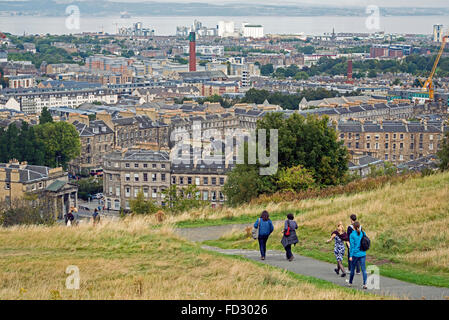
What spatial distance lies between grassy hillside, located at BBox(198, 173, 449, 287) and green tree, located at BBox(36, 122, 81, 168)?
957 inches

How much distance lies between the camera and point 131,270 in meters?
8.55

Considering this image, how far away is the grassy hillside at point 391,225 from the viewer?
8922 mm

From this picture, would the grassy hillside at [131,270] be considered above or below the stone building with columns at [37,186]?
above

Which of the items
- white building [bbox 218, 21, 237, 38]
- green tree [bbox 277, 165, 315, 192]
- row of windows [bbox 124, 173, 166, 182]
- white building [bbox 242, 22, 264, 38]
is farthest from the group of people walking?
white building [bbox 218, 21, 237, 38]

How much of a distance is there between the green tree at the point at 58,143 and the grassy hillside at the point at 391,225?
24.3 meters

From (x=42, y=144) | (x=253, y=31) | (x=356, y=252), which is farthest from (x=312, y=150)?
(x=253, y=31)

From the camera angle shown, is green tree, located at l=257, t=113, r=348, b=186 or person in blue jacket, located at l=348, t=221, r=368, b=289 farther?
green tree, located at l=257, t=113, r=348, b=186

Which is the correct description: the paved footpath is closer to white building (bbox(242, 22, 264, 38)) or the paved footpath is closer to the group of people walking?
the group of people walking

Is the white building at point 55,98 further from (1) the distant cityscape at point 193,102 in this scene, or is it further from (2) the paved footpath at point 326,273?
(2) the paved footpath at point 326,273

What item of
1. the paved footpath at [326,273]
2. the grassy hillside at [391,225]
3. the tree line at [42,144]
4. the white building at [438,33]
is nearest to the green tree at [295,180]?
the grassy hillside at [391,225]

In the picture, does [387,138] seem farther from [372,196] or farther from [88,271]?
[88,271]

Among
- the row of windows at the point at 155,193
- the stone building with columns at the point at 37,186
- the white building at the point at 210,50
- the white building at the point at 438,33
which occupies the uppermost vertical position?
the white building at the point at 438,33

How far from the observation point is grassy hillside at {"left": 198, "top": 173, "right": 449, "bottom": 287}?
29.3 feet
